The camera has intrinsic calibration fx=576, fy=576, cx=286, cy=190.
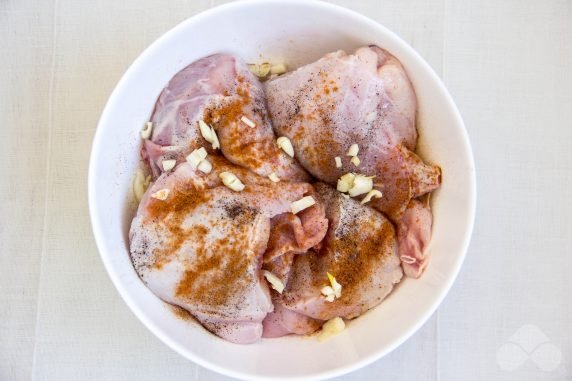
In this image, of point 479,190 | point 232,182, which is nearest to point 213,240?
point 232,182

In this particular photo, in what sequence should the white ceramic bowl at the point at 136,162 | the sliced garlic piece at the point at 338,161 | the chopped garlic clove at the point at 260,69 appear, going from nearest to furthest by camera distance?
1. the white ceramic bowl at the point at 136,162
2. the sliced garlic piece at the point at 338,161
3. the chopped garlic clove at the point at 260,69

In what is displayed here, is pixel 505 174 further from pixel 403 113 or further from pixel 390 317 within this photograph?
pixel 390 317

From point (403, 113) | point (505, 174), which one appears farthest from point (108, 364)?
point (505, 174)

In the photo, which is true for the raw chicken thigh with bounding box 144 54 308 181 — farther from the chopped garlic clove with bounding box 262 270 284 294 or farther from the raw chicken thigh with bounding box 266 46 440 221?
the chopped garlic clove with bounding box 262 270 284 294

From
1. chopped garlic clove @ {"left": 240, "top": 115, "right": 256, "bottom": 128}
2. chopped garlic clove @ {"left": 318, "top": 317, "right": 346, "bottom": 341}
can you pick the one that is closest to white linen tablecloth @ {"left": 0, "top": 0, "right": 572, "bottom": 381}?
chopped garlic clove @ {"left": 318, "top": 317, "right": 346, "bottom": 341}

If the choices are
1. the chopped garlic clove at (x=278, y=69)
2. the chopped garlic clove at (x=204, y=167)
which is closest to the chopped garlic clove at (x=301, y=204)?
the chopped garlic clove at (x=204, y=167)

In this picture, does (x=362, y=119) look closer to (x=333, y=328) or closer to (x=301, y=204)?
(x=301, y=204)

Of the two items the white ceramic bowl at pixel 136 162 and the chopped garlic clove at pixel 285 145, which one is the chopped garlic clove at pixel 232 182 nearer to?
the chopped garlic clove at pixel 285 145
